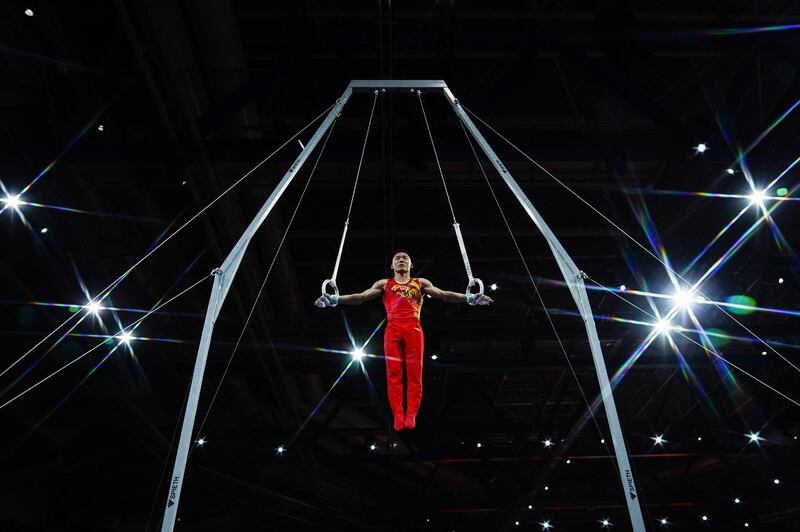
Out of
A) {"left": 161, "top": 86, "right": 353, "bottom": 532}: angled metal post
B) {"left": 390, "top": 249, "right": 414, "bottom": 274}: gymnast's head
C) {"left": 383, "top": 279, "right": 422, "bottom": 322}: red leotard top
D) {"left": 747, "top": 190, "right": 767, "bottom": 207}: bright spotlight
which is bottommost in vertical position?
{"left": 161, "top": 86, "right": 353, "bottom": 532}: angled metal post

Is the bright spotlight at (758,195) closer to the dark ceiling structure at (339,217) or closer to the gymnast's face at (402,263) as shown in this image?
the dark ceiling structure at (339,217)

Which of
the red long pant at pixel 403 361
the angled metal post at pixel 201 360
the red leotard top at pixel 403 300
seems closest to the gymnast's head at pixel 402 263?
the red leotard top at pixel 403 300

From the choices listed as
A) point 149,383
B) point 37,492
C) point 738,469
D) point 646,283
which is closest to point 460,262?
point 646,283

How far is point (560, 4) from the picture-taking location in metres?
10.0

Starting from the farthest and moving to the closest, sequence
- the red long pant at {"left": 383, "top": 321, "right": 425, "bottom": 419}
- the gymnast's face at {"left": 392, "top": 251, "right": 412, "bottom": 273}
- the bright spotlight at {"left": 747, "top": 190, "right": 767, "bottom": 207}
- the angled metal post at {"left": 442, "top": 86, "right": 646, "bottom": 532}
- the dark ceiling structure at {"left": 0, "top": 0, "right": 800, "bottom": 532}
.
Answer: the bright spotlight at {"left": 747, "top": 190, "right": 767, "bottom": 207} → the dark ceiling structure at {"left": 0, "top": 0, "right": 800, "bottom": 532} → the gymnast's face at {"left": 392, "top": 251, "right": 412, "bottom": 273} → the red long pant at {"left": 383, "top": 321, "right": 425, "bottom": 419} → the angled metal post at {"left": 442, "top": 86, "right": 646, "bottom": 532}

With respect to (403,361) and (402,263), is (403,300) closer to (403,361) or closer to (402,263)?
(402,263)

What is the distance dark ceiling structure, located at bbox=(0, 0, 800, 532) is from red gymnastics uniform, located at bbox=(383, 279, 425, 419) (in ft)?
7.63

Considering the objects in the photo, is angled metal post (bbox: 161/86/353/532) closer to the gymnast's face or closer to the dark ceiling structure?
the dark ceiling structure

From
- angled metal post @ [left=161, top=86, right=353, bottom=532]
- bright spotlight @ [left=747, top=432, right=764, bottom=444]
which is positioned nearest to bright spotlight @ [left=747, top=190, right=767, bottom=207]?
angled metal post @ [left=161, top=86, right=353, bottom=532]

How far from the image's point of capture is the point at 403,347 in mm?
7160

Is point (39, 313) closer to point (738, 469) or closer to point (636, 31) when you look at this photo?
point (636, 31)

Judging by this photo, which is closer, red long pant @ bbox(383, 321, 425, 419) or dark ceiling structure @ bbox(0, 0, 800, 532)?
red long pant @ bbox(383, 321, 425, 419)

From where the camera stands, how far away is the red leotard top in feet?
23.7

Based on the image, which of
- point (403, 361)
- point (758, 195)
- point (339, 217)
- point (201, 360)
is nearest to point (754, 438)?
point (758, 195)
